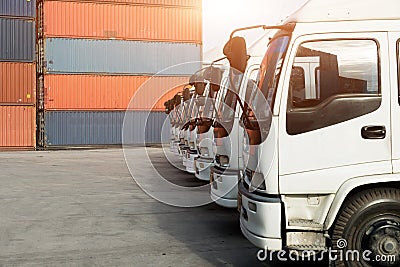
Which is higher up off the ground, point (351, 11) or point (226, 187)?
point (351, 11)

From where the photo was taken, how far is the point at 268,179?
438 centimetres

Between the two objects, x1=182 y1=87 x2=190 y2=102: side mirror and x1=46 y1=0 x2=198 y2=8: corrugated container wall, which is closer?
x1=182 y1=87 x2=190 y2=102: side mirror

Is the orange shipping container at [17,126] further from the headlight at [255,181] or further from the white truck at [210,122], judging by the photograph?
the headlight at [255,181]

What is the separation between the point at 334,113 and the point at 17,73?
26976 millimetres

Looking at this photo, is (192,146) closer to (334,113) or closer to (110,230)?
(110,230)

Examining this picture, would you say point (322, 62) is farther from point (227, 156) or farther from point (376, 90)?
point (227, 156)

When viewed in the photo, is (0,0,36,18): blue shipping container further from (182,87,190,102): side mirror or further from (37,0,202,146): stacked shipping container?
(182,87,190,102): side mirror

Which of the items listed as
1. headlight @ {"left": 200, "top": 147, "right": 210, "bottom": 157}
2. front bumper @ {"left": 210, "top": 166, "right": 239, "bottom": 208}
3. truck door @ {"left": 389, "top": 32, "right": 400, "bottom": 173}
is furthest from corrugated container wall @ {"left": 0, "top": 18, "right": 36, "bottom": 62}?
truck door @ {"left": 389, "top": 32, "right": 400, "bottom": 173}

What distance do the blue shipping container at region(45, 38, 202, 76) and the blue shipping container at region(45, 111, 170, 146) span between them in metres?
2.44

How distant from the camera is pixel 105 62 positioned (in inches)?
1201

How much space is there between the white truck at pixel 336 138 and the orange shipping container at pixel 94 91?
26.2 meters

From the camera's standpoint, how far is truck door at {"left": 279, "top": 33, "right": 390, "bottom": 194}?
4.29 meters

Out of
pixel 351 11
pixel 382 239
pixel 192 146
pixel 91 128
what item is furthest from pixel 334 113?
pixel 91 128

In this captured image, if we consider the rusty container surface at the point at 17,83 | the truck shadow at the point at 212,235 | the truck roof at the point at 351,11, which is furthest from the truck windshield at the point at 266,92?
the rusty container surface at the point at 17,83
